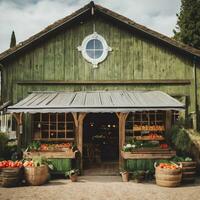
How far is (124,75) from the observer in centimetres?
1473

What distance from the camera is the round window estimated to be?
14750 millimetres

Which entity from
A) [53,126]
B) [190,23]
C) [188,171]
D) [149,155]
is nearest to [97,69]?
[53,126]

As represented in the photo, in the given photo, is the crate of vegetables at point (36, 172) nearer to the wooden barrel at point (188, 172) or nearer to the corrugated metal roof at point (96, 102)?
the corrugated metal roof at point (96, 102)

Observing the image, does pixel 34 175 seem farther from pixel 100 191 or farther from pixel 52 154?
pixel 100 191

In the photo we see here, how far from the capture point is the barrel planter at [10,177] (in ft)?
34.8

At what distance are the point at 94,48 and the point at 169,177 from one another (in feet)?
22.4

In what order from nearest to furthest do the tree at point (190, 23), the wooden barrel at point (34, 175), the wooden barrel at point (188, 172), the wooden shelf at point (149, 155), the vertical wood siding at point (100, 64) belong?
the wooden barrel at point (34, 175), the wooden barrel at point (188, 172), the wooden shelf at point (149, 155), the vertical wood siding at point (100, 64), the tree at point (190, 23)

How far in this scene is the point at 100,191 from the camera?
10.1 metres

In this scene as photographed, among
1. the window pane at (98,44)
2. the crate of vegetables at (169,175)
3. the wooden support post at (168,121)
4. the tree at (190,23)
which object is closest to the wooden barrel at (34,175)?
the crate of vegetables at (169,175)

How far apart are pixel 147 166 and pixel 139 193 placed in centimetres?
238

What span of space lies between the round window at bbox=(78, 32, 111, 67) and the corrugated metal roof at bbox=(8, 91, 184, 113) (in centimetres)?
155

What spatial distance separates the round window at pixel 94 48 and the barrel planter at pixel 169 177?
6.03 m

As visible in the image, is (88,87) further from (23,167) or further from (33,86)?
(23,167)

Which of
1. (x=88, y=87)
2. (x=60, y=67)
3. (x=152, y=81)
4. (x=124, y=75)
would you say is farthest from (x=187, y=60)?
(x=60, y=67)
